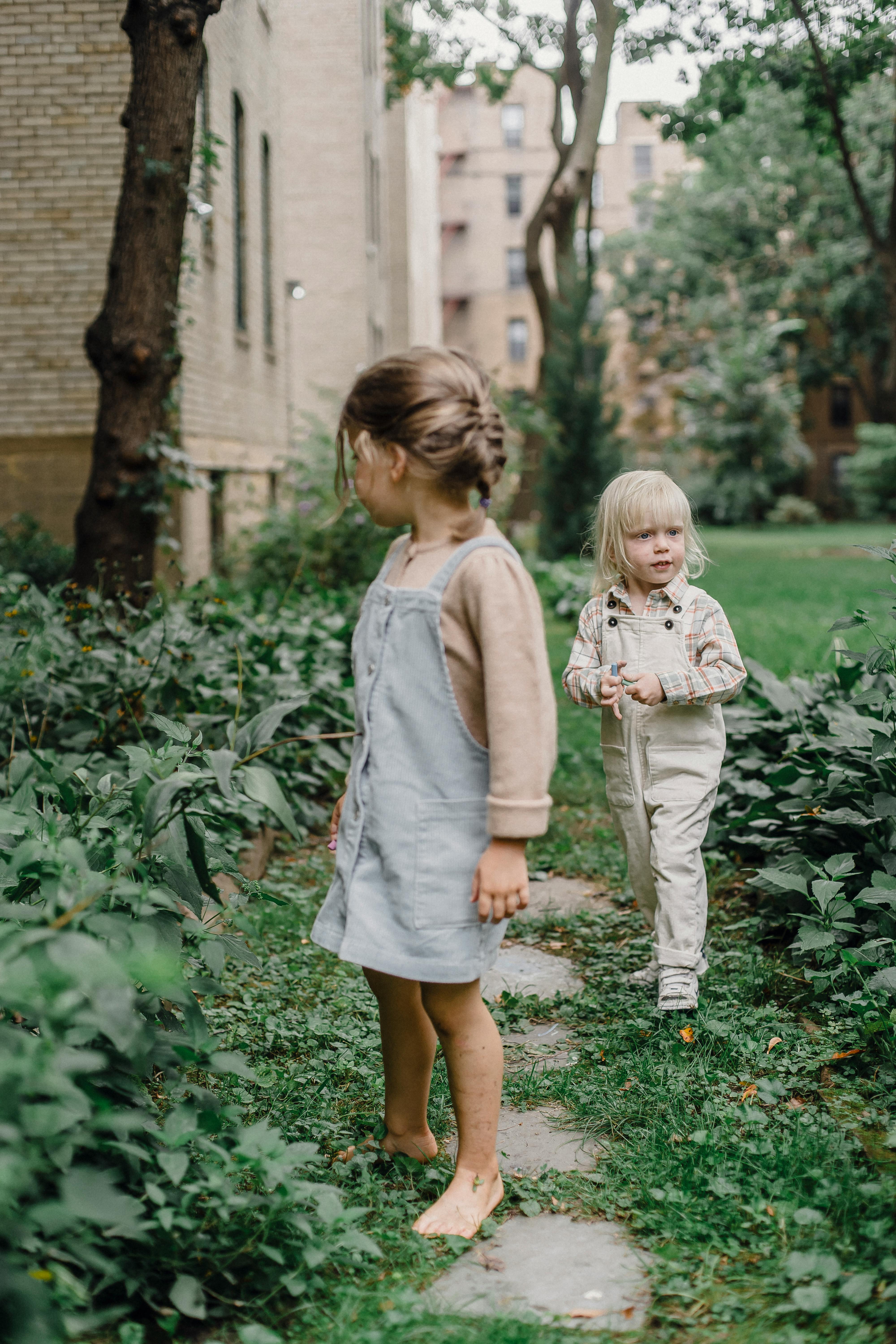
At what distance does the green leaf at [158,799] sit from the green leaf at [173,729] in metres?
0.30

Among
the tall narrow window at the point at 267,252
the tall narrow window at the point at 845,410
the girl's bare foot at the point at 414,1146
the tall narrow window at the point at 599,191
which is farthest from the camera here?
the tall narrow window at the point at 599,191

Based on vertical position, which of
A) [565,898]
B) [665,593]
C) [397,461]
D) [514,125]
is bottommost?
[565,898]

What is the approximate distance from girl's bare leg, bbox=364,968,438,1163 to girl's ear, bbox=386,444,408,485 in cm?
99

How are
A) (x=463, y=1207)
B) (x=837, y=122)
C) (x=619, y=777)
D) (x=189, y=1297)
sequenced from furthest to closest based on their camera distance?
(x=837, y=122) → (x=619, y=777) → (x=463, y=1207) → (x=189, y=1297)

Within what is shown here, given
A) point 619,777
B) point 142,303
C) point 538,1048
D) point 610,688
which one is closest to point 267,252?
point 142,303

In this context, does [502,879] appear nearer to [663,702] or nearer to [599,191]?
[663,702]

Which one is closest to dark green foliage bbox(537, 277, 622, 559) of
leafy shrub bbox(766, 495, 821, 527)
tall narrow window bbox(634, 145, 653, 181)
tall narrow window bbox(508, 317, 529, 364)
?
leafy shrub bbox(766, 495, 821, 527)

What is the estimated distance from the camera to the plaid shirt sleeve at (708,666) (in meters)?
3.26

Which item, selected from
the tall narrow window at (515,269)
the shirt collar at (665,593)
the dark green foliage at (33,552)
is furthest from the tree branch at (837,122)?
the tall narrow window at (515,269)

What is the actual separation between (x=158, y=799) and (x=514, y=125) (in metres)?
53.3

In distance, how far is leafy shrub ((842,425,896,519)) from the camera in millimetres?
32188

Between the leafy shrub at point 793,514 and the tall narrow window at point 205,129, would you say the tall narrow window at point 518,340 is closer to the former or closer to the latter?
the leafy shrub at point 793,514

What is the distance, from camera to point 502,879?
2.27 meters

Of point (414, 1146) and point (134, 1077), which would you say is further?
point (414, 1146)
